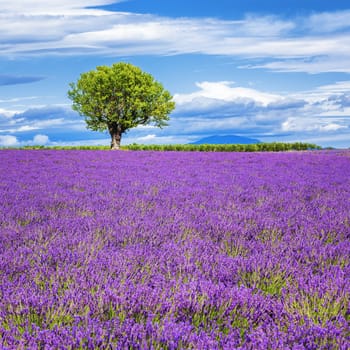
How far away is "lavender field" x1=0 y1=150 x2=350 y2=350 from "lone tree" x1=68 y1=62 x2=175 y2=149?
3555cm

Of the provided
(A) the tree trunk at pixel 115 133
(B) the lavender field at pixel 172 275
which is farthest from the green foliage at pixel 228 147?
(B) the lavender field at pixel 172 275

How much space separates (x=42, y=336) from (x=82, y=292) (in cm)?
58

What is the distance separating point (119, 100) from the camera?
41250 mm

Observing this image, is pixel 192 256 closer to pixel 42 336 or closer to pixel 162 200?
pixel 42 336

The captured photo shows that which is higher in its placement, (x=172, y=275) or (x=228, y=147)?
(x=228, y=147)

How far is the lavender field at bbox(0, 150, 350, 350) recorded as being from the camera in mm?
2049

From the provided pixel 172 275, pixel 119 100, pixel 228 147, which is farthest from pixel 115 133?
pixel 172 275

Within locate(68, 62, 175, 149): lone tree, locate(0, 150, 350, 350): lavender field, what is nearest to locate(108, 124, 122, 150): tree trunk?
locate(68, 62, 175, 149): lone tree

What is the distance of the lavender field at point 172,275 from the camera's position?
2049 mm

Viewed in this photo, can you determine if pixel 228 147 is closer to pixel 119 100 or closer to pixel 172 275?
pixel 119 100

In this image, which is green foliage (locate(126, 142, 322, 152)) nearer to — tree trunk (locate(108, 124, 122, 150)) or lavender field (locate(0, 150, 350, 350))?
tree trunk (locate(108, 124, 122, 150))

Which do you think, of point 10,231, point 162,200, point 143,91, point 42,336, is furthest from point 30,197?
point 143,91

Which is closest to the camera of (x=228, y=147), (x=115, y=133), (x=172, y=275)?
(x=172, y=275)

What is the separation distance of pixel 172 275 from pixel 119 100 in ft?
129
